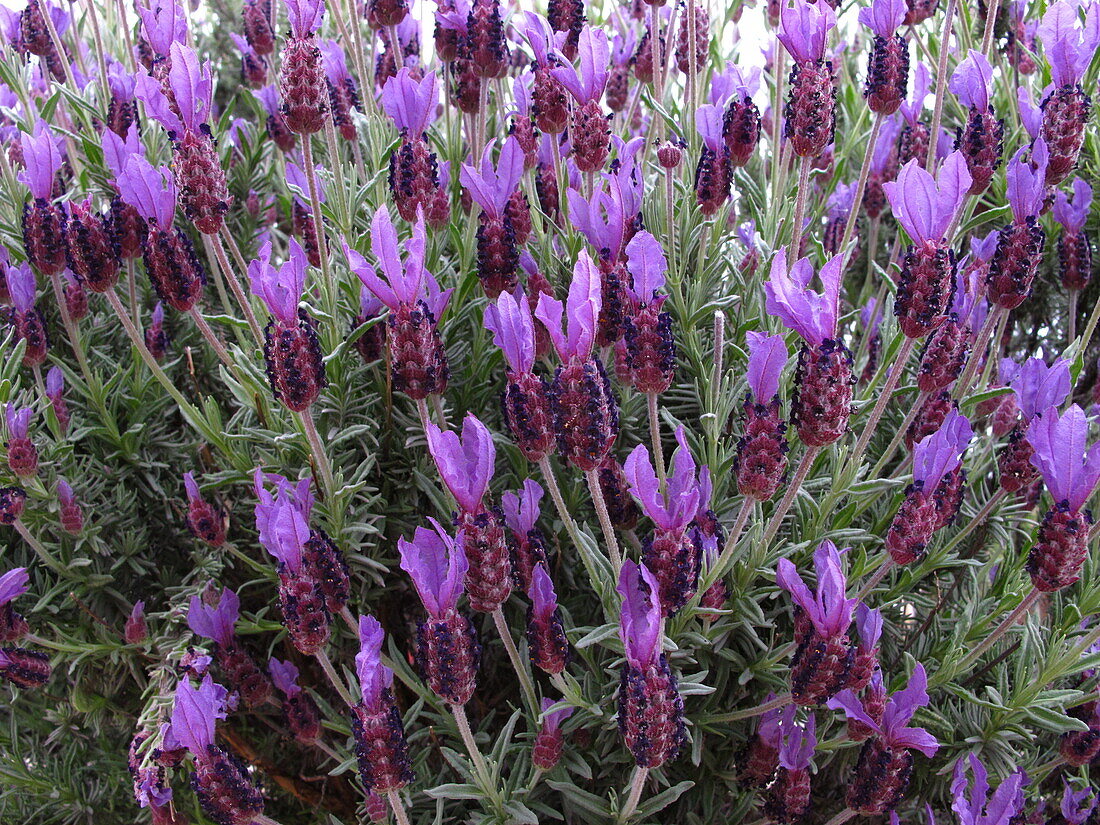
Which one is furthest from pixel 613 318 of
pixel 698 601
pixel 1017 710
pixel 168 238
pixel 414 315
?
pixel 1017 710

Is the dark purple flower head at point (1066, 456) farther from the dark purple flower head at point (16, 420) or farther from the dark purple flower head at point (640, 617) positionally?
the dark purple flower head at point (16, 420)

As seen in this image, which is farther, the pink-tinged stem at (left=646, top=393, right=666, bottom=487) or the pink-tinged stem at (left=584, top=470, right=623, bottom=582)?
the pink-tinged stem at (left=646, top=393, right=666, bottom=487)

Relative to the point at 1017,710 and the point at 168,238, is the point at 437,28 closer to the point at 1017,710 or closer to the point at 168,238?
the point at 168,238

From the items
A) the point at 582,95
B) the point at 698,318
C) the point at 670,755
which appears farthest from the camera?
the point at 698,318

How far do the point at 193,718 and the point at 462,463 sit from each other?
0.50m

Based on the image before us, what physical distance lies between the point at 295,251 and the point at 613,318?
0.44 m

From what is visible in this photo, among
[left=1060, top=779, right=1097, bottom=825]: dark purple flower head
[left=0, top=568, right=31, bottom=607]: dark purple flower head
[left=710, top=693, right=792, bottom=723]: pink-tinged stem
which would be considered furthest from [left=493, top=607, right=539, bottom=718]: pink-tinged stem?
[left=1060, top=779, right=1097, bottom=825]: dark purple flower head

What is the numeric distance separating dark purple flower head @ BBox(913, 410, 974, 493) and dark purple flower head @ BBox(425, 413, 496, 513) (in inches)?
22.5

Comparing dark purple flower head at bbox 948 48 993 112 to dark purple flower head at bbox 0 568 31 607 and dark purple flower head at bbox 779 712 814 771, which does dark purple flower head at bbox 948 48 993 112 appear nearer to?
dark purple flower head at bbox 779 712 814 771

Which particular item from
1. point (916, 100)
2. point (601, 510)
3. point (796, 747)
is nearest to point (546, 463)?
point (601, 510)

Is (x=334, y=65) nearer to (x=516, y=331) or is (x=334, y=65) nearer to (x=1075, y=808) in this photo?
(x=516, y=331)

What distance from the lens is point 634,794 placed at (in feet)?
3.86

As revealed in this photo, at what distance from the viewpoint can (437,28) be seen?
167cm

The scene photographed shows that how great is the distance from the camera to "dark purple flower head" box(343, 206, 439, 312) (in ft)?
3.63
